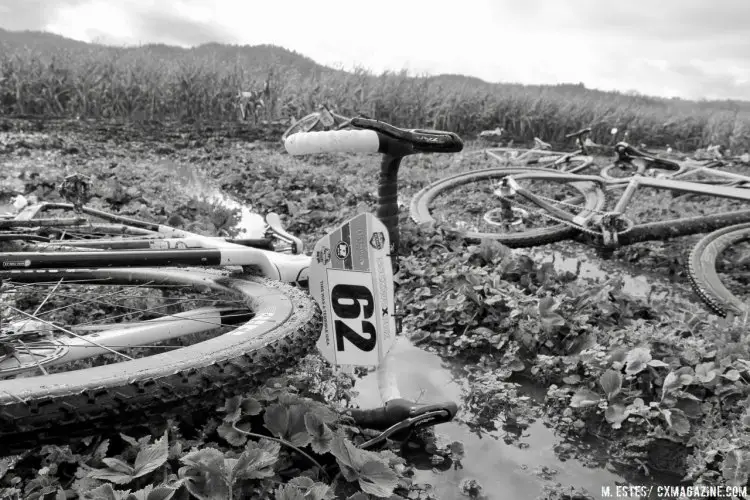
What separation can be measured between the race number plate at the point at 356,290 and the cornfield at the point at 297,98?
10.1 meters

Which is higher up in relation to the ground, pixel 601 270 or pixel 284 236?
pixel 284 236

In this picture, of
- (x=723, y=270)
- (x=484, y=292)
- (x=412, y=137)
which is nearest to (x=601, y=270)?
(x=723, y=270)

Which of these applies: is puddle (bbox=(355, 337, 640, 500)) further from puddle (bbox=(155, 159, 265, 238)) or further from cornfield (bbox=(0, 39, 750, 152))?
cornfield (bbox=(0, 39, 750, 152))

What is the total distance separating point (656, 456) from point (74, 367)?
264 cm

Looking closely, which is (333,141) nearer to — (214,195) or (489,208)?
(489,208)

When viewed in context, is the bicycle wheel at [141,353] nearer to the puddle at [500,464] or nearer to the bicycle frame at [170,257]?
the bicycle frame at [170,257]

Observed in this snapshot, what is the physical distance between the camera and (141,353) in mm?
2875

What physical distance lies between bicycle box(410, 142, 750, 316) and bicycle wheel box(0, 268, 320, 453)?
276 cm

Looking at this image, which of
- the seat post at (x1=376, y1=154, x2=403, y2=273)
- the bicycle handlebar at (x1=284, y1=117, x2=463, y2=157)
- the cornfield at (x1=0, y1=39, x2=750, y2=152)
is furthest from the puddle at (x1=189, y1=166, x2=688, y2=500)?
the cornfield at (x1=0, y1=39, x2=750, y2=152)

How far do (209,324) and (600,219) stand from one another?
357 cm

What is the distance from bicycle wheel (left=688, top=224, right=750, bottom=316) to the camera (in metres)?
3.77

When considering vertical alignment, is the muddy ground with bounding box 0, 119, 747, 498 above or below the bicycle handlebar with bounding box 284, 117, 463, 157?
below

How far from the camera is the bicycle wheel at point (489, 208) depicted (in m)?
4.97

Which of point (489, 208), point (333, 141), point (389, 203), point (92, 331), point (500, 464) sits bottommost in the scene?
point (500, 464)
